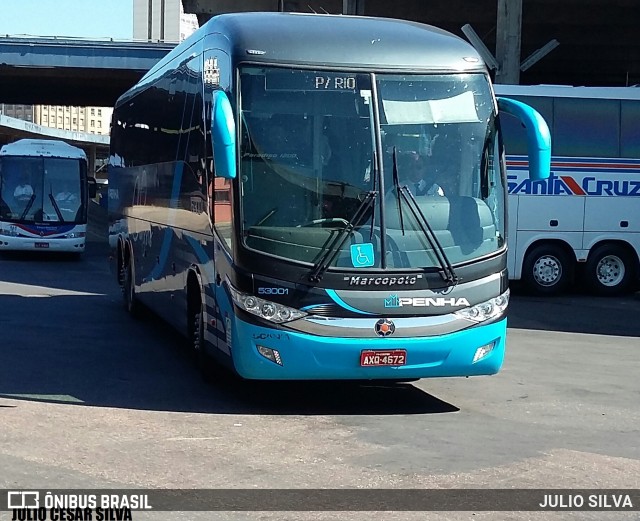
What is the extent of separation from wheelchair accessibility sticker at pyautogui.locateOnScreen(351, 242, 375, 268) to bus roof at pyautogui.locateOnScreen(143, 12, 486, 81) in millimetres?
1538

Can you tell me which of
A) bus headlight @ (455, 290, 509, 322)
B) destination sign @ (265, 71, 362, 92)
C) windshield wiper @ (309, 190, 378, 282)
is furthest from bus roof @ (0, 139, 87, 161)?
bus headlight @ (455, 290, 509, 322)

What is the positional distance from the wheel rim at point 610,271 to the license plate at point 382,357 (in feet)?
42.6

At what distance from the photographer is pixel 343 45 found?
9.55 meters

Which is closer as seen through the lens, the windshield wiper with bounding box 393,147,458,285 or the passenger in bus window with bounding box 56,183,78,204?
the windshield wiper with bounding box 393,147,458,285

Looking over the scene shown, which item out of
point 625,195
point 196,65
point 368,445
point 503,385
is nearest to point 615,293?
point 625,195

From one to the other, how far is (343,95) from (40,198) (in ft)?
66.6

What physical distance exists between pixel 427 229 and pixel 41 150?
2153cm

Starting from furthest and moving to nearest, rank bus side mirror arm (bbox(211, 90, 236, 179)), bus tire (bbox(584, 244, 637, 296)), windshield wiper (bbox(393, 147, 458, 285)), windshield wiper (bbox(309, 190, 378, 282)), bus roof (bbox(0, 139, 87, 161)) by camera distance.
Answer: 1. bus roof (bbox(0, 139, 87, 161))
2. bus tire (bbox(584, 244, 637, 296))
3. windshield wiper (bbox(393, 147, 458, 285))
4. windshield wiper (bbox(309, 190, 378, 282))
5. bus side mirror arm (bbox(211, 90, 236, 179))

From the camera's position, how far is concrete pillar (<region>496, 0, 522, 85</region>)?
3000 centimetres

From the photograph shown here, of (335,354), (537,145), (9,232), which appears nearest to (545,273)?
(537,145)

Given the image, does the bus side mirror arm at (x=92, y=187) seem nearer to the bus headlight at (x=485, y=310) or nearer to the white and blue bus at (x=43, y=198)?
the white and blue bus at (x=43, y=198)

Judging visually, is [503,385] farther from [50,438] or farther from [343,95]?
[50,438]

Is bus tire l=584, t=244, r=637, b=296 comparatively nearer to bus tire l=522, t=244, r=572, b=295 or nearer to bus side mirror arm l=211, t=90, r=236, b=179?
bus tire l=522, t=244, r=572, b=295

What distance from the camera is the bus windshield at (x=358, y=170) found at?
9125 mm
